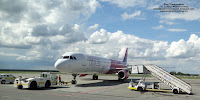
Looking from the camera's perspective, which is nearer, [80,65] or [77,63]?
[77,63]

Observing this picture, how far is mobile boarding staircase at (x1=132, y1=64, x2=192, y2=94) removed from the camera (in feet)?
51.8

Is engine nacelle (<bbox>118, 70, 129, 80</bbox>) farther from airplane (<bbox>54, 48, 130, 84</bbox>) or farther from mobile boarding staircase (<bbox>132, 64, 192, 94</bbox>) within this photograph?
mobile boarding staircase (<bbox>132, 64, 192, 94</bbox>)

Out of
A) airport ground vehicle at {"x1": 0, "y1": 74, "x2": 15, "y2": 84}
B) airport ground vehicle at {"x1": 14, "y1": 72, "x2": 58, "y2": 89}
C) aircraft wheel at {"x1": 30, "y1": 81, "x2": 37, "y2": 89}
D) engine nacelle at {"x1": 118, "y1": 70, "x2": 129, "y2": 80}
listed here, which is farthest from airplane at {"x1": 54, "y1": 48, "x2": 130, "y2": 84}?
airport ground vehicle at {"x1": 0, "y1": 74, "x2": 15, "y2": 84}

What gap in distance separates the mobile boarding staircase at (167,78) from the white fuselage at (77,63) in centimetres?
754

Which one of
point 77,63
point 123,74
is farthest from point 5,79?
point 123,74

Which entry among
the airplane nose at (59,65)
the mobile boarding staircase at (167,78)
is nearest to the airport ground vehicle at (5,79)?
the airplane nose at (59,65)

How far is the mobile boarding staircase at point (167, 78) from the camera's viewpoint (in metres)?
15.8

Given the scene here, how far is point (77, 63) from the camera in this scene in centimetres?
2267

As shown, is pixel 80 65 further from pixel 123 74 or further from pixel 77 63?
pixel 123 74

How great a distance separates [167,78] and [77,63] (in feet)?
36.7

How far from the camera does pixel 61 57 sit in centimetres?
2236

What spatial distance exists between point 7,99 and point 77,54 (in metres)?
13.0

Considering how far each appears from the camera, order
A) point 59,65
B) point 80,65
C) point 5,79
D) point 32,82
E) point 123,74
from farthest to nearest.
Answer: point 123,74 → point 5,79 → point 80,65 → point 59,65 → point 32,82

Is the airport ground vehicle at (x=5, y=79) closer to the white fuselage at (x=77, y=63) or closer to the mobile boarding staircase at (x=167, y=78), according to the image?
the white fuselage at (x=77, y=63)
